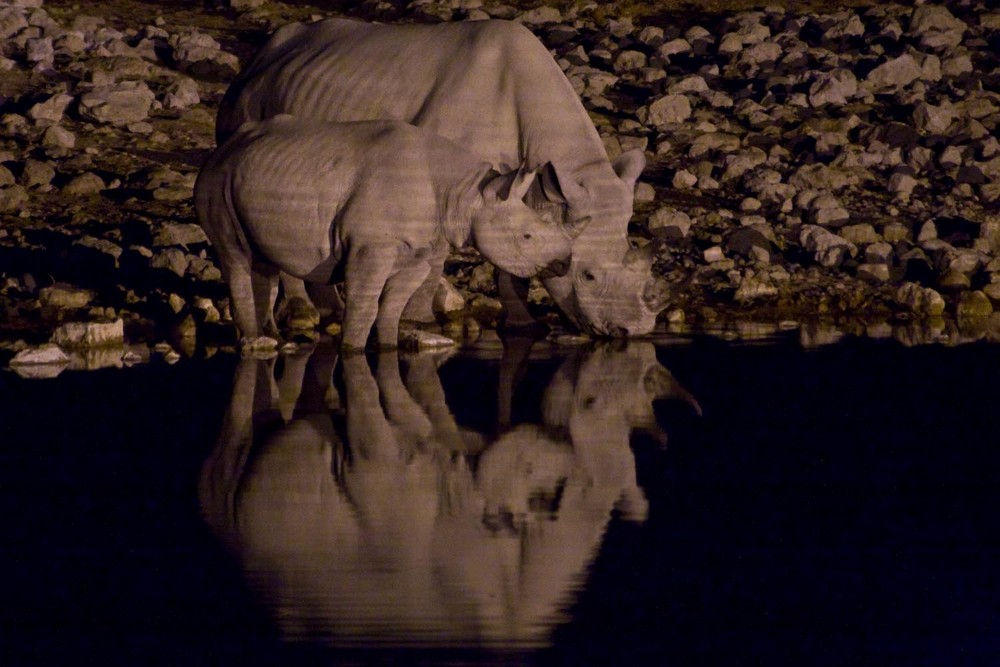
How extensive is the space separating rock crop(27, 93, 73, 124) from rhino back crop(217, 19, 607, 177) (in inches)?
201

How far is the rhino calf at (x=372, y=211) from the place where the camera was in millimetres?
12719

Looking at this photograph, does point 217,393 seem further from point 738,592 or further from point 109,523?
point 738,592

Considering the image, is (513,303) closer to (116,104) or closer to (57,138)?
(57,138)

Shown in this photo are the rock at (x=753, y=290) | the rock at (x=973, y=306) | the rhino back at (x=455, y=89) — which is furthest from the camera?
the rock at (x=753, y=290)

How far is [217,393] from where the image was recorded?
11273mm

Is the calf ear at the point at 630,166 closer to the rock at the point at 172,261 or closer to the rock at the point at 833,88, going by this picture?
the rock at the point at 172,261

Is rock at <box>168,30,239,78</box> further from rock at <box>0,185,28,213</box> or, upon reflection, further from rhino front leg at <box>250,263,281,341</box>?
rhino front leg at <box>250,263,281,341</box>

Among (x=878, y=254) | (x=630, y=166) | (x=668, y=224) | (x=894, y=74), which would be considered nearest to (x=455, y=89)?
(x=630, y=166)

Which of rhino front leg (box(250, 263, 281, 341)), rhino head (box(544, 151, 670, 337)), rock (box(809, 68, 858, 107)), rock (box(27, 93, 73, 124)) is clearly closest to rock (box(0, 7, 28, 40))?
rock (box(27, 93, 73, 124))

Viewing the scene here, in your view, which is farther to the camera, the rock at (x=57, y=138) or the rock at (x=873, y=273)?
the rock at (x=57, y=138)

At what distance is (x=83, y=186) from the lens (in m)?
17.6

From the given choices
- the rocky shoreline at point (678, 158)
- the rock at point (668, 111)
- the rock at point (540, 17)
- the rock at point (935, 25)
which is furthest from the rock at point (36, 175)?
the rock at point (935, 25)

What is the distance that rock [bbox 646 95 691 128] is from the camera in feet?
65.8

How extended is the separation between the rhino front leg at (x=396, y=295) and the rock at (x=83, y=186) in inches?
206
